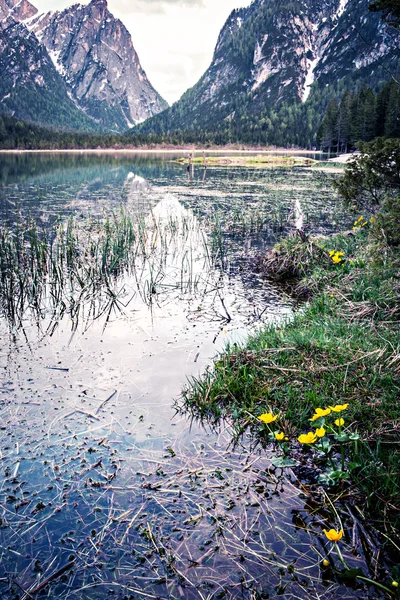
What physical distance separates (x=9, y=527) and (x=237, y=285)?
750 centimetres

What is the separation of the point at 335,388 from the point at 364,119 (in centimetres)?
7306

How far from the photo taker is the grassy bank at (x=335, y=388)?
365 centimetres

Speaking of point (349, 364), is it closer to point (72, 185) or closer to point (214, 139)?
point (72, 185)

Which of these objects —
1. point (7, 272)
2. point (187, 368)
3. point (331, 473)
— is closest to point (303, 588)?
point (331, 473)

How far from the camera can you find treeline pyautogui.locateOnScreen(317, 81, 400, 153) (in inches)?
2267

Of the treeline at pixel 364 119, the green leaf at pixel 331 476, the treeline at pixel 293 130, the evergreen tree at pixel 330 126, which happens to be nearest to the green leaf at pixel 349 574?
the green leaf at pixel 331 476

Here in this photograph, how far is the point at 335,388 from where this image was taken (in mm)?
4750

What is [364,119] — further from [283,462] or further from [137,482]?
[137,482]

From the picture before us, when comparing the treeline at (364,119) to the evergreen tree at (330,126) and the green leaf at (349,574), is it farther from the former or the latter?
the green leaf at (349,574)

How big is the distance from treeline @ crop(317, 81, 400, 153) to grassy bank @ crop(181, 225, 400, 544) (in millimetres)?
51723

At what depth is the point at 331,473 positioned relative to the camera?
3570 millimetres

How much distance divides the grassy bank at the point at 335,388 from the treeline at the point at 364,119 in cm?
5172

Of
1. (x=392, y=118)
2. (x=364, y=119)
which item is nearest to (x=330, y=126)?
(x=364, y=119)

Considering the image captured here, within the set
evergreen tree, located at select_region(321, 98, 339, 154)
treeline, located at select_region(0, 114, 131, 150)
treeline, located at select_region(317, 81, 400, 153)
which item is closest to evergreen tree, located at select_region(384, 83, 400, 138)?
treeline, located at select_region(317, 81, 400, 153)
